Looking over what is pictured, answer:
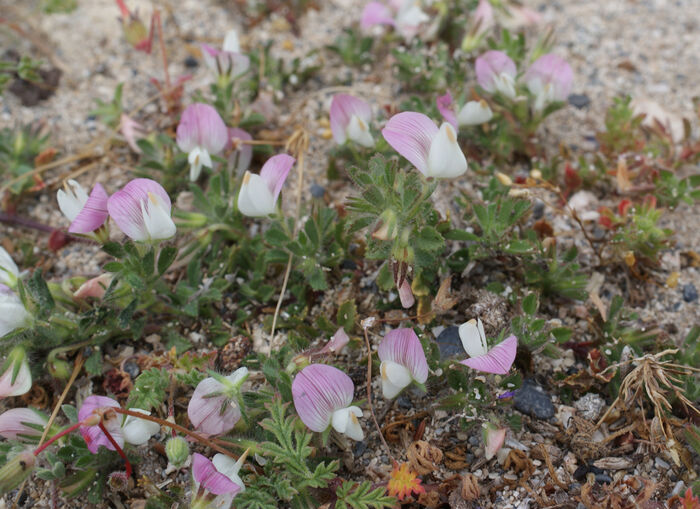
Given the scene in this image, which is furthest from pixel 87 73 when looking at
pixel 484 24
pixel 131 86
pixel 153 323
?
pixel 484 24

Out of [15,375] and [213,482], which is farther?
[15,375]

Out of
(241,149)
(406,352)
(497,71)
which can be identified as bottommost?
(406,352)

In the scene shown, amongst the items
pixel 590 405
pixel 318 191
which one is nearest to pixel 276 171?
pixel 318 191

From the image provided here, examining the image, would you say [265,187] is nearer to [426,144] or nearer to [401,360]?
[426,144]

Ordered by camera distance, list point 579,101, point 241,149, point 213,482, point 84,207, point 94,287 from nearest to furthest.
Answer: point 213,482 < point 84,207 < point 94,287 < point 241,149 < point 579,101

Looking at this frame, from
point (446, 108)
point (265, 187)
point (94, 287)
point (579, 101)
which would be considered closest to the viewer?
point (265, 187)

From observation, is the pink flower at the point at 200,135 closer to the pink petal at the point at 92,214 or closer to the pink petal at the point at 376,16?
the pink petal at the point at 92,214
